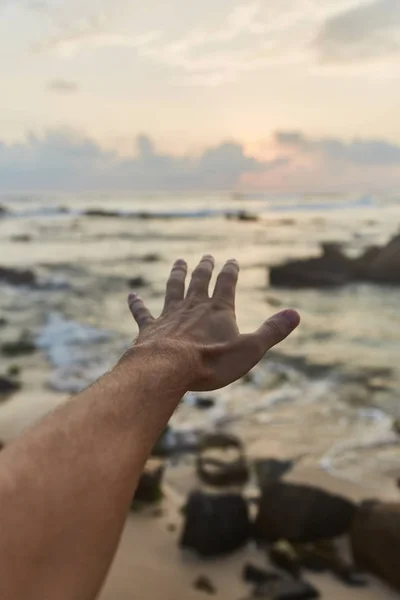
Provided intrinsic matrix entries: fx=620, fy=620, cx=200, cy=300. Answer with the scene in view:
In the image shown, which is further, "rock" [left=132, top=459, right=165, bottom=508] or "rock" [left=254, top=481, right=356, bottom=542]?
"rock" [left=132, top=459, right=165, bottom=508]

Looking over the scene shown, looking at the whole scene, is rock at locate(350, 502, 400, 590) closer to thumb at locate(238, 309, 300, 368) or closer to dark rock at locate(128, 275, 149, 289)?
thumb at locate(238, 309, 300, 368)

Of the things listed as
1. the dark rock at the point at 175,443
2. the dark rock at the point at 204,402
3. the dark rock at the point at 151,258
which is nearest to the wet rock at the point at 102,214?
the dark rock at the point at 151,258

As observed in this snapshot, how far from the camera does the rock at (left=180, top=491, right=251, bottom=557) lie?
4.09m

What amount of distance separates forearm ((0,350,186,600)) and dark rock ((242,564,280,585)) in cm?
210

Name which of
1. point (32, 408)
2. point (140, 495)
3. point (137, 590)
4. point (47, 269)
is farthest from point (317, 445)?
point (47, 269)

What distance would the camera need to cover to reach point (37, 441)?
1.90 metres

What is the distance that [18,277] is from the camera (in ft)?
61.5

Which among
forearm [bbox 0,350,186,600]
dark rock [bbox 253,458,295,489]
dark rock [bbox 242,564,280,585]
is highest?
Answer: forearm [bbox 0,350,186,600]

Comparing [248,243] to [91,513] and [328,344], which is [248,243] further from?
[91,513]

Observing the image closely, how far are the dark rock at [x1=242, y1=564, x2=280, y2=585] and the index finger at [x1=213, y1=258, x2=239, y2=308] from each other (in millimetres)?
1959

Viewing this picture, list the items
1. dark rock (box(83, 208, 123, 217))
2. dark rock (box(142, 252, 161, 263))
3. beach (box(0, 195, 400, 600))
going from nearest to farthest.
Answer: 1. beach (box(0, 195, 400, 600))
2. dark rock (box(142, 252, 161, 263))
3. dark rock (box(83, 208, 123, 217))

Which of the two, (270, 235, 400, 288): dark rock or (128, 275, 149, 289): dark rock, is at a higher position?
(270, 235, 400, 288): dark rock

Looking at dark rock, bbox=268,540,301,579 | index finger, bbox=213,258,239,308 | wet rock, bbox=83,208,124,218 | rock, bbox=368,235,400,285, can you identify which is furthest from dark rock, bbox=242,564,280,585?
wet rock, bbox=83,208,124,218

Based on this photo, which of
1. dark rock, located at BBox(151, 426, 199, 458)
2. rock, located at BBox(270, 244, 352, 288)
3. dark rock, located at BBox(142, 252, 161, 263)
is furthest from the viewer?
dark rock, located at BBox(142, 252, 161, 263)
